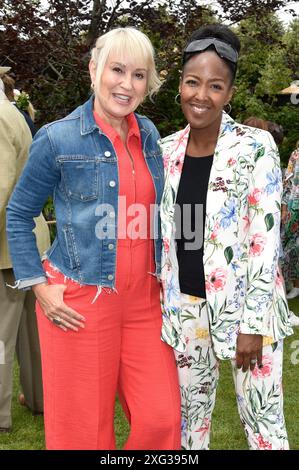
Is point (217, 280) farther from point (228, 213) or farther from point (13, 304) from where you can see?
point (13, 304)

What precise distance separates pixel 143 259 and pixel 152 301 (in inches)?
7.5

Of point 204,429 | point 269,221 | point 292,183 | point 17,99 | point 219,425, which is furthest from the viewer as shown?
point 292,183

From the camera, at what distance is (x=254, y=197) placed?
8.68 feet

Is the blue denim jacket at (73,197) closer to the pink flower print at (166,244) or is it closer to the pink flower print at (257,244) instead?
the pink flower print at (166,244)

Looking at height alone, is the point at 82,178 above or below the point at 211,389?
above

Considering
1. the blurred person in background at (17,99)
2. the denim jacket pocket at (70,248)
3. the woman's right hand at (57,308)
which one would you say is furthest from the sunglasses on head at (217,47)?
the blurred person in background at (17,99)

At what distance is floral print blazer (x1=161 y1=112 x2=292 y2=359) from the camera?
2.64m

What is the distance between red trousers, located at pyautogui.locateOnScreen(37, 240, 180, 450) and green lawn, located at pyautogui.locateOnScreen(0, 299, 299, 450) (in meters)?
1.44

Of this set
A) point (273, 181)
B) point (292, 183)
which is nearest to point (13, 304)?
point (273, 181)

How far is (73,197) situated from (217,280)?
65 centimetres

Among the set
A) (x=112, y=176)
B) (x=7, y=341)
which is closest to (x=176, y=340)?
(x=112, y=176)

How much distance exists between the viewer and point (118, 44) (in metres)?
2.67

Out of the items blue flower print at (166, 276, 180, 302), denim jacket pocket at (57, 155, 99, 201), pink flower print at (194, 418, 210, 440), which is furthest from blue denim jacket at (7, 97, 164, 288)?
pink flower print at (194, 418, 210, 440)

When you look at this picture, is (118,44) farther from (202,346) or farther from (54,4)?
(54,4)
